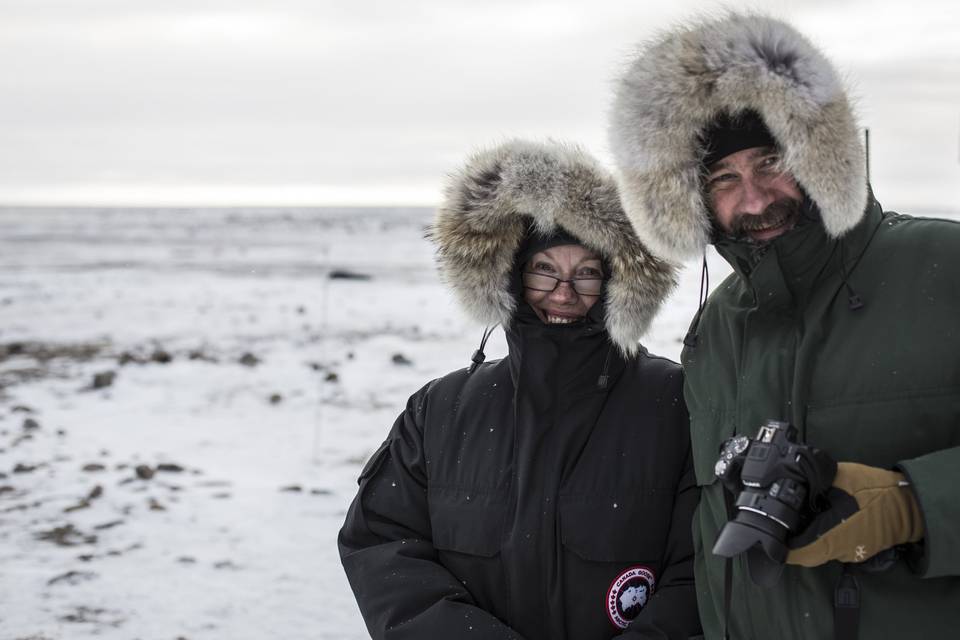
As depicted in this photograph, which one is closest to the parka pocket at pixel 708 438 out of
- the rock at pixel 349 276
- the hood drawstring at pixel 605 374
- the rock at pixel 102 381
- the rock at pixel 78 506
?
the hood drawstring at pixel 605 374

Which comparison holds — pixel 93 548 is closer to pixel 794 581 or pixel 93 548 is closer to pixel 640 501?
pixel 640 501

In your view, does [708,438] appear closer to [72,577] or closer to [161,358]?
[72,577]

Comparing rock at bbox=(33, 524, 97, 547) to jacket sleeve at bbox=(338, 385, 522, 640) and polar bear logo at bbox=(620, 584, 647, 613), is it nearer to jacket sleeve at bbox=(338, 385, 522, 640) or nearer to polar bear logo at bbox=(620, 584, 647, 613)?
jacket sleeve at bbox=(338, 385, 522, 640)

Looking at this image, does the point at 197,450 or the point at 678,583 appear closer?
the point at 678,583

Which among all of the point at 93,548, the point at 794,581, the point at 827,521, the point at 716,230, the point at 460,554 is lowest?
the point at 93,548

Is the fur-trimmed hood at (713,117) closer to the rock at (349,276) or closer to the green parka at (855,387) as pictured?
the green parka at (855,387)

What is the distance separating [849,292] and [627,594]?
2.99 feet

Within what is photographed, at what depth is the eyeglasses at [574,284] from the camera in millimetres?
2498

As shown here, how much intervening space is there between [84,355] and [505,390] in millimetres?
8324

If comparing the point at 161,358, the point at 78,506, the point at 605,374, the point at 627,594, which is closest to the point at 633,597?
the point at 627,594

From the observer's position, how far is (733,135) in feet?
6.94

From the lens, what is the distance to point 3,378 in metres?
8.48

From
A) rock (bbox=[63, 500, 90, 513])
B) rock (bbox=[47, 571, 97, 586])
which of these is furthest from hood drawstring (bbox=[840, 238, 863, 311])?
rock (bbox=[63, 500, 90, 513])

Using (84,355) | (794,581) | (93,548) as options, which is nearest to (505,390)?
(794,581)
